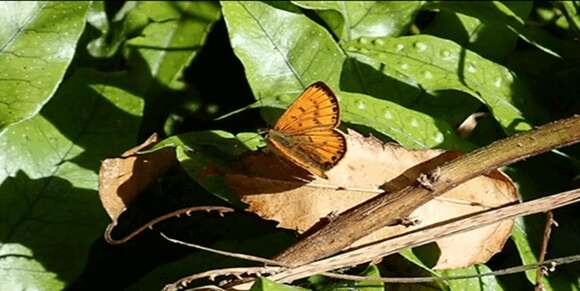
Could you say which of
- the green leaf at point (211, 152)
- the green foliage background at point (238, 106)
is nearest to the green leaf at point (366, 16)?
the green foliage background at point (238, 106)

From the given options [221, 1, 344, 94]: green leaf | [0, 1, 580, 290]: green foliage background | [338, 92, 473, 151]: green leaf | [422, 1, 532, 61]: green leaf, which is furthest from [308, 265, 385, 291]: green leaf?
[422, 1, 532, 61]: green leaf

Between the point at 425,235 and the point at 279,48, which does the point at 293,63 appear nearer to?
the point at 279,48

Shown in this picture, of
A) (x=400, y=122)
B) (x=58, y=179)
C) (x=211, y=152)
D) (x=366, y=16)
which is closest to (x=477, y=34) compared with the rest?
(x=366, y=16)

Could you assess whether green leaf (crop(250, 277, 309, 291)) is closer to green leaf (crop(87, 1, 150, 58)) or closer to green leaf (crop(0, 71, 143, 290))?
green leaf (crop(0, 71, 143, 290))

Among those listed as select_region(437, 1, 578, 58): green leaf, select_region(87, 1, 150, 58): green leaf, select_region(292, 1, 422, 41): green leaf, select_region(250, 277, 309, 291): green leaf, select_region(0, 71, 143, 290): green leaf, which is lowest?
select_region(0, 71, 143, 290): green leaf

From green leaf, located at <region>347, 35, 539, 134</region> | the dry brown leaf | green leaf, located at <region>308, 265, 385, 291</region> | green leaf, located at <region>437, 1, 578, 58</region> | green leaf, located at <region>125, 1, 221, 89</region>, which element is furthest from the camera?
green leaf, located at <region>125, 1, 221, 89</region>

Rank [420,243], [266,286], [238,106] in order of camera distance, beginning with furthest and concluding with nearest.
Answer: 1. [238,106]
2. [420,243]
3. [266,286]

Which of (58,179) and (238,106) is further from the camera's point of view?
(238,106)

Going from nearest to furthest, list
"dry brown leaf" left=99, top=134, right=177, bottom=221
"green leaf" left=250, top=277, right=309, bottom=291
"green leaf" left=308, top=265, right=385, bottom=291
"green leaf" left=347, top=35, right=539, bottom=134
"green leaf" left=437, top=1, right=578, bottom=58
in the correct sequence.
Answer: "green leaf" left=250, top=277, right=309, bottom=291 < "green leaf" left=308, top=265, right=385, bottom=291 < "dry brown leaf" left=99, top=134, right=177, bottom=221 < "green leaf" left=347, top=35, right=539, bottom=134 < "green leaf" left=437, top=1, right=578, bottom=58
